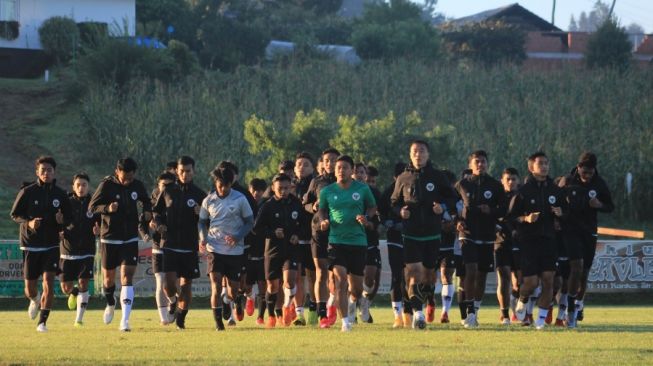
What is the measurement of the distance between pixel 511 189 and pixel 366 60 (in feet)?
161

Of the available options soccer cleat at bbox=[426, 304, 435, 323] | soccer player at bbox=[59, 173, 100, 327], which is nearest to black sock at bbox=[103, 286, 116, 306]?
soccer player at bbox=[59, 173, 100, 327]

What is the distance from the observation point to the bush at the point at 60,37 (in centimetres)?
5925

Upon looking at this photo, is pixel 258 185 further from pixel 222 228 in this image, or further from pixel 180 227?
pixel 222 228

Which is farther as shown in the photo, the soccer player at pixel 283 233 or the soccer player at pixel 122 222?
the soccer player at pixel 283 233

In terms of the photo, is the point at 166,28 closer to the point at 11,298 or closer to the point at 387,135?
the point at 387,135

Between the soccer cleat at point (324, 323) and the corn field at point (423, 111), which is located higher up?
the corn field at point (423, 111)

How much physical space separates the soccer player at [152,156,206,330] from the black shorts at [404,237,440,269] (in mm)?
2961

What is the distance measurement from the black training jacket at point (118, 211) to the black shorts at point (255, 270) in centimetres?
280

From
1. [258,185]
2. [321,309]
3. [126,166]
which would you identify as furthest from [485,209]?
[126,166]

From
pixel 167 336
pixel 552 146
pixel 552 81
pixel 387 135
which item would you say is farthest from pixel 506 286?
pixel 552 81

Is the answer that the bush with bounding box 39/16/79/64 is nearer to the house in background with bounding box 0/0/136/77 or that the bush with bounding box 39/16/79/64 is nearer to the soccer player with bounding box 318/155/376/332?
the house in background with bounding box 0/0/136/77

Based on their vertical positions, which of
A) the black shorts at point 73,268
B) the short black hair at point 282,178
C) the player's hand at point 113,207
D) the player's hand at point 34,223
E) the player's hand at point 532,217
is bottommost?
the black shorts at point 73,268

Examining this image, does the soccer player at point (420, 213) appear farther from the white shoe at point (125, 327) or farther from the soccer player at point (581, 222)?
the white shoe at point (125, 327)

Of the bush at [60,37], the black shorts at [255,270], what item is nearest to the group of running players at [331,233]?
the black shorts at [255,270]
